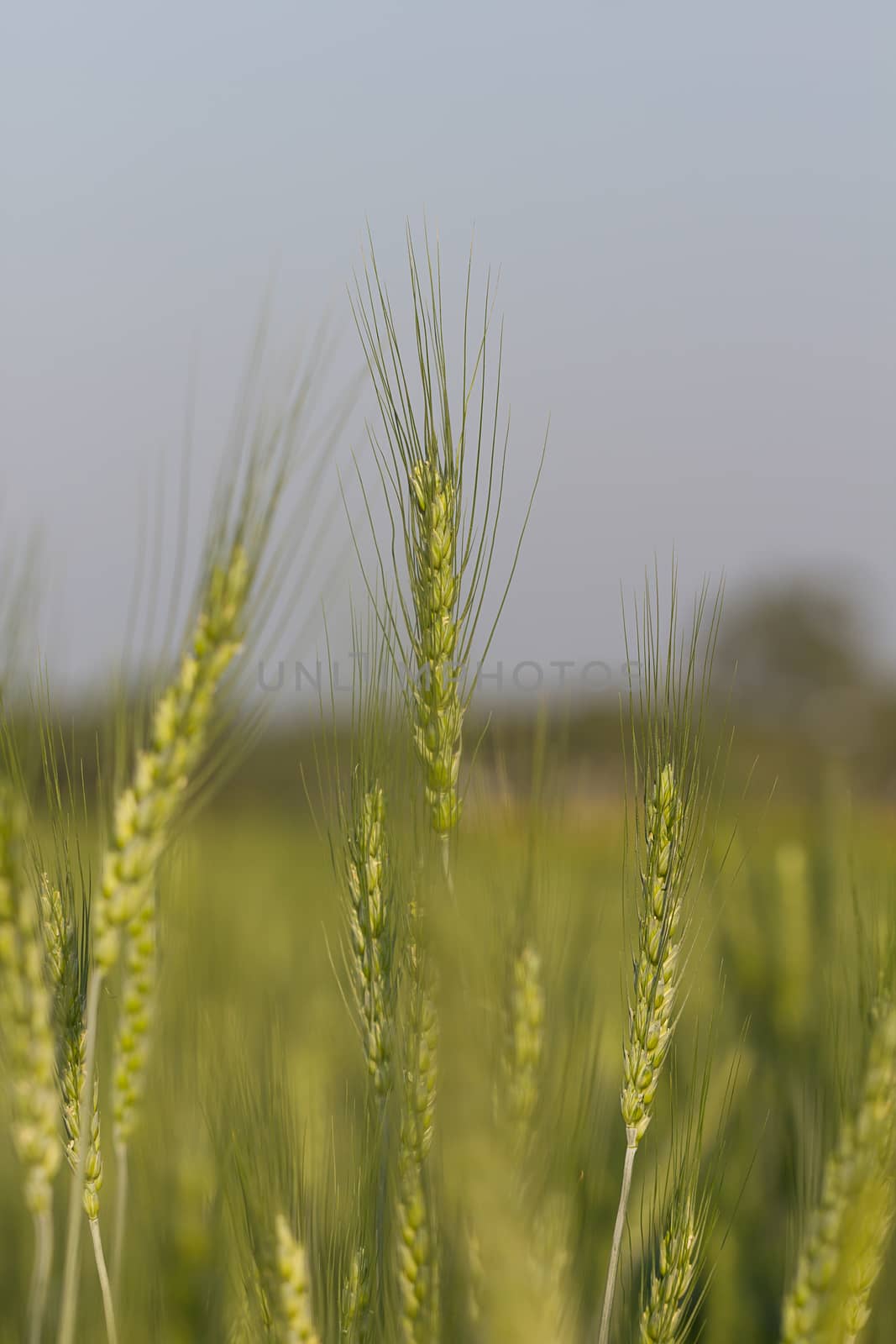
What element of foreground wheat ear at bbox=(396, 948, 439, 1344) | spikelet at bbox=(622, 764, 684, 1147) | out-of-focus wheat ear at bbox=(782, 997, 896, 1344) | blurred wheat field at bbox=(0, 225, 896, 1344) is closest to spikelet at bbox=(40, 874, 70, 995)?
blurred wheat field at bbox=(0, 225, 896, 1344)

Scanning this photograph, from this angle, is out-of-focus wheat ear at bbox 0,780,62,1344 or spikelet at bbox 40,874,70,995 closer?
out-of-focus wheat ear at bbox 0,780,62,1344

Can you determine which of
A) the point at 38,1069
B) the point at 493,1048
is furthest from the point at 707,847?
the point at 38,1069

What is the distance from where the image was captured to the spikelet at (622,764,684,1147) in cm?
108

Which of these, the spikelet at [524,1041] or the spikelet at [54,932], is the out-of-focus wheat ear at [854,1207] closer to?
the spikelet at [524,1041]

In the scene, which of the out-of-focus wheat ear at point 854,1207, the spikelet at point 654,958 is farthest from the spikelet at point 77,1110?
the out-of-focus wheat ear at point 854,1207

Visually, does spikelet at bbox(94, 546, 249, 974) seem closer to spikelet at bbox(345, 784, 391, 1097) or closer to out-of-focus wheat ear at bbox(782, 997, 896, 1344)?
spikelet at bbox(345, 784, 391, 1097)

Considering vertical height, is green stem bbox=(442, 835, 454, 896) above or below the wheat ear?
below

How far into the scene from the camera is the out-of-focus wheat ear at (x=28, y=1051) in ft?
2.53

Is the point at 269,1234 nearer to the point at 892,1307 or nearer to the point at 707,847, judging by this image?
the point at 707,847

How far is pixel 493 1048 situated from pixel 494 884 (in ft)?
1.00

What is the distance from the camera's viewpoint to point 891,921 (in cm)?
126

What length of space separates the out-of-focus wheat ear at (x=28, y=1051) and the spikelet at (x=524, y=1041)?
14.5 inches

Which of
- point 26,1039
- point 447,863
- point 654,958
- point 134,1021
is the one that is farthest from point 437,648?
point 26,1039

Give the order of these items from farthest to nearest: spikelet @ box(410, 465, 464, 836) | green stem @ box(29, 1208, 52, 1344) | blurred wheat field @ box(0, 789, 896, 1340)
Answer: spikelet @ box(410, 465, 464, 836) < blurred wheat field @ box(0, 789, 896, 1340) < green stem @ box(29, 1208, 52, 1344)
